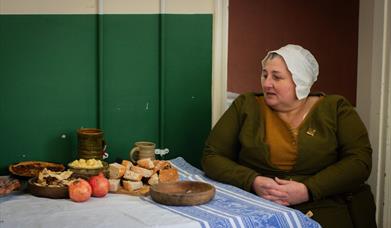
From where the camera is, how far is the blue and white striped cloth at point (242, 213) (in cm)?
181

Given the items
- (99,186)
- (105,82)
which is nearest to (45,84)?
(105,82)

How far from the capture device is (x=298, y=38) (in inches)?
143

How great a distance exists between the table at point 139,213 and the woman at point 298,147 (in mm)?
274

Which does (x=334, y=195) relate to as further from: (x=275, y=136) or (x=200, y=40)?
(x=200, y=40)

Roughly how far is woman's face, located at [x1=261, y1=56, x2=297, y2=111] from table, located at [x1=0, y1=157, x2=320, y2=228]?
1.68ft

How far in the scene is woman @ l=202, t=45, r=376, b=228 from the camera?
2252 mm

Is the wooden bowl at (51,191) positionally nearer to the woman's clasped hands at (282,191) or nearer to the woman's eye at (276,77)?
the woman's clasped hands at (282,191)

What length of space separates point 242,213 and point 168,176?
19.1 inches

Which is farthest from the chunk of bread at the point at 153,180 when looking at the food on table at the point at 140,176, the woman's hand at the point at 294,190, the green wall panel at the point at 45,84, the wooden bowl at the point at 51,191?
the green wall panel at the point at 45,84

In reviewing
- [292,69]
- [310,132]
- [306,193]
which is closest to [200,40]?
[292,69]

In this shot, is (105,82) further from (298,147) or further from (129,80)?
(298,147)

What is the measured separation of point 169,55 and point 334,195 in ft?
3.49

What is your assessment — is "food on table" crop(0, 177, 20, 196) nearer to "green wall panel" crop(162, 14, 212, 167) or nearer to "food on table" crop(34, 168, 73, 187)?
"food on table" crop(34, 168, 73, 187)

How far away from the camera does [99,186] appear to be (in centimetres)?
202
